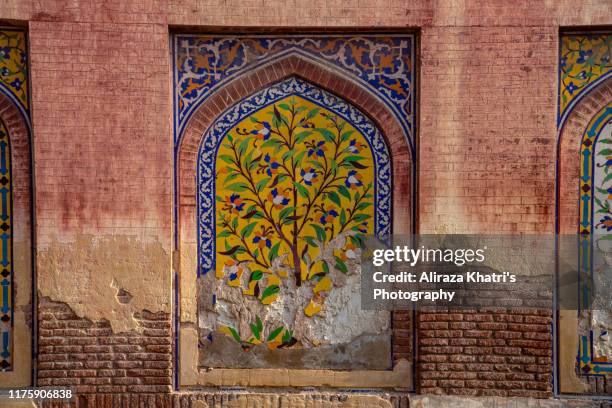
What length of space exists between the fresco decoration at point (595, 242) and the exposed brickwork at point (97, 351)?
113 inches

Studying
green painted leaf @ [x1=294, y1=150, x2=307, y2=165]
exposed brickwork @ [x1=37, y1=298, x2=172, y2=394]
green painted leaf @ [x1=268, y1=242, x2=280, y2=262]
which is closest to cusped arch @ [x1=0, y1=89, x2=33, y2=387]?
exposed brickwork @ [x1=37, y1=298, x2=172, y2=394]

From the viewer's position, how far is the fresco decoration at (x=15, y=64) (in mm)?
4285

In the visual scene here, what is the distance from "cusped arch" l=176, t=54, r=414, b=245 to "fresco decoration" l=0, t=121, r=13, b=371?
1.19 meters

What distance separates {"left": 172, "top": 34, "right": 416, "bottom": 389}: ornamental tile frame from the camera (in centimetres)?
431

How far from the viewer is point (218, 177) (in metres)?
4.37

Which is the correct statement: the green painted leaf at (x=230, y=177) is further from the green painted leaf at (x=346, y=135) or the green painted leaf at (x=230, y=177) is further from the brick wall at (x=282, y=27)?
the green painted leaf at (x=346, y=135)

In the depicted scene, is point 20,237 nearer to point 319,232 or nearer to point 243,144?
point 243,144

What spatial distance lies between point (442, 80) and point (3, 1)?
9.59 ft

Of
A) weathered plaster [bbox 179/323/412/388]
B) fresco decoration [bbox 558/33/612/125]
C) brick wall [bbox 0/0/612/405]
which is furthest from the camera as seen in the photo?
weathered plaster [bbox 179/323/412/388]

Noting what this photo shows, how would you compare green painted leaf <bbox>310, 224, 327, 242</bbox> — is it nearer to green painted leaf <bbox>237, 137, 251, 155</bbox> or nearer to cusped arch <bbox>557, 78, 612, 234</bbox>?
green painted leaf <bbox>237, 137, 251, 155</bbox>

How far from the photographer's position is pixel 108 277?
425 centimetres

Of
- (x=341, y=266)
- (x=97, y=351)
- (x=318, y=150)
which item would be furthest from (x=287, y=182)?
(x=97, y=351)

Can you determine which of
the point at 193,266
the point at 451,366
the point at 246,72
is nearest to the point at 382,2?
the point at 246,72

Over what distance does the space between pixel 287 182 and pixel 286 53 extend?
0.88 metres
